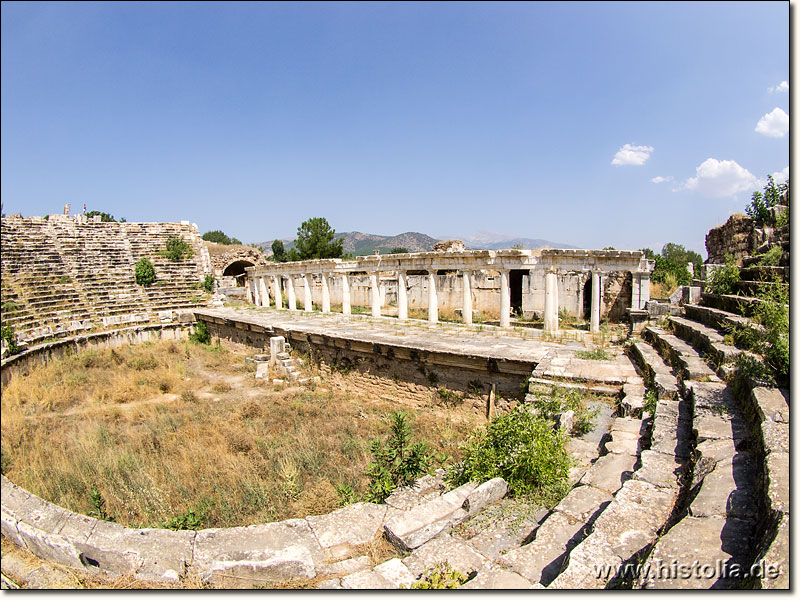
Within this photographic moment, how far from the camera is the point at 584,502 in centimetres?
381

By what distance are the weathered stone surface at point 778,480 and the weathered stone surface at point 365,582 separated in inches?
101

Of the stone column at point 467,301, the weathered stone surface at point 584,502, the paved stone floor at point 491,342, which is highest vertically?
the stone column at point 467,301

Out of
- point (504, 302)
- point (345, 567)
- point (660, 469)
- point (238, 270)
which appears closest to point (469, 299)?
point (504, 302)

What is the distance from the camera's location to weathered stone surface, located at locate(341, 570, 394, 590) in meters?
3.04

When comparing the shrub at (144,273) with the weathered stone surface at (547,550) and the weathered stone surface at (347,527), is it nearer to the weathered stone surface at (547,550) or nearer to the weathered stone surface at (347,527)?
the weathered stone surface at (347,527)

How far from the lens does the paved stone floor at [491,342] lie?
27.3ft

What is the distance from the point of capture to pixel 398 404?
35.0 feet

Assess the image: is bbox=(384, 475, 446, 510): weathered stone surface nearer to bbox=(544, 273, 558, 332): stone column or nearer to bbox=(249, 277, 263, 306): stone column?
bbox=(544, 273, 558, 332): stone column

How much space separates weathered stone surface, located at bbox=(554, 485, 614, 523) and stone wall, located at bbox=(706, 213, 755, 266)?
1204 cm

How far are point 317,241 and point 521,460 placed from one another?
36841 millimetres

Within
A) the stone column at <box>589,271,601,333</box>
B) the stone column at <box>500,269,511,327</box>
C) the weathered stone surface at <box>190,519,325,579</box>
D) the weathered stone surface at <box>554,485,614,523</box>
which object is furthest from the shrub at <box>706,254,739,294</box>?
the weathered stone surface at <box>190,519,325,579</box>

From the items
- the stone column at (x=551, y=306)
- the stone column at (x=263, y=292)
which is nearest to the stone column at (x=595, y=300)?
the stone column at (x=551, y=306)

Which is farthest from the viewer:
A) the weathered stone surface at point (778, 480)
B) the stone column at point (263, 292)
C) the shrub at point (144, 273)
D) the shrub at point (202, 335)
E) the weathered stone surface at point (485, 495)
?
the shrub at point (144, 273)

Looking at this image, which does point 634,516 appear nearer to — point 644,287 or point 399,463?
point 399,463
